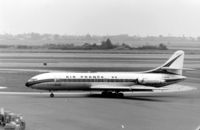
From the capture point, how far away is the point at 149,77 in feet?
159

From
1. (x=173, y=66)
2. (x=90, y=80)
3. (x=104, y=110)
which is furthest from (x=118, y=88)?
(x=104, y=110)

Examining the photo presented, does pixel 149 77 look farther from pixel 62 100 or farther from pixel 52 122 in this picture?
pixel 52 122

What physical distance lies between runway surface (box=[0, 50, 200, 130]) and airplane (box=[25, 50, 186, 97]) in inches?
48.1

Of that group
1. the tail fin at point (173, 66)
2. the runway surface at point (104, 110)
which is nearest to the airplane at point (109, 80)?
the tail fin at point (173, 66)

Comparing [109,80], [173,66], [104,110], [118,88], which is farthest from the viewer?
[173,66]

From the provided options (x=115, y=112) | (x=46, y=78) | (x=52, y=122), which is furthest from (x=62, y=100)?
(x=52, y=122)

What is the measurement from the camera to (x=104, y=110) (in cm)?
3612

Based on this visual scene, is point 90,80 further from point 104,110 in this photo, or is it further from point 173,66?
point 104,110

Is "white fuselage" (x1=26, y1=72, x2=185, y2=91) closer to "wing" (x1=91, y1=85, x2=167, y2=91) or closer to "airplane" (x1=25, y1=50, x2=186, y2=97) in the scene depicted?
"airplane" (x1=25, y1=50, x2=186, y2=97)

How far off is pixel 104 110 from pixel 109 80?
12.1 meters

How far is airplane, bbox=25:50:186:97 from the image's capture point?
4662cm

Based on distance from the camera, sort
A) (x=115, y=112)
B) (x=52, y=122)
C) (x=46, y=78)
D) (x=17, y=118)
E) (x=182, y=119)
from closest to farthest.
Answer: (x=17, y=118)
(x=52, y=122)
(x=182, y=119)
(x=115, y=112)
(x=46, y=78)

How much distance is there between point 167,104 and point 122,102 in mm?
4844

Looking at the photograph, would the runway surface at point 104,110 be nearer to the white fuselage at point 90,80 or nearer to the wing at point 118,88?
the wing at point 118,88
